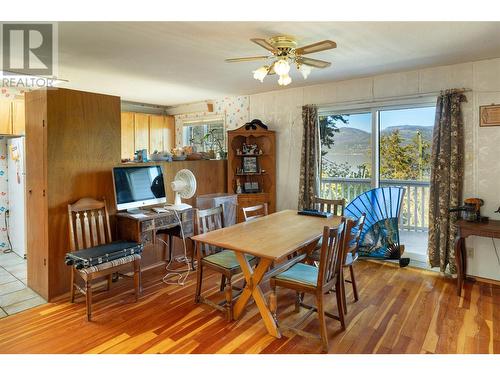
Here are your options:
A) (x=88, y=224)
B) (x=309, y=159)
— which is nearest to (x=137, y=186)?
(x=88, y=224)

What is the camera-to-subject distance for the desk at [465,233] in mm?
2988

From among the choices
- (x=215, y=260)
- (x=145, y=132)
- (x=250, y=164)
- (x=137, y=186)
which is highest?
(x=145, y=132)

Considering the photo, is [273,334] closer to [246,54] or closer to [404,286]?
[404,286]

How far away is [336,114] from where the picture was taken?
14.7 ft

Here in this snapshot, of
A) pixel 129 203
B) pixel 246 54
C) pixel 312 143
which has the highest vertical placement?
pixel 246 54

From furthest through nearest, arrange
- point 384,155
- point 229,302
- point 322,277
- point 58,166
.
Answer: point 384,155 → point 58,166 → point 229,302 → point 322,277

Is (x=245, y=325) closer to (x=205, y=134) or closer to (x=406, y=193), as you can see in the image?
(x=406, y=193)

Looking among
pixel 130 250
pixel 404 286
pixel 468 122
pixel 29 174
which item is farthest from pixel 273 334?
pixel 468 122

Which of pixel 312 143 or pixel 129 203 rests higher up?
pixel 312 143

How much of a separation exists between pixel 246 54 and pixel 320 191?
2280 millimetres

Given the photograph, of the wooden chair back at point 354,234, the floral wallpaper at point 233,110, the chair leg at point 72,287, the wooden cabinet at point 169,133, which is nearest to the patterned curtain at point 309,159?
the floral wallpaper at point 233,110

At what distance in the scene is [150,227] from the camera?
316cm

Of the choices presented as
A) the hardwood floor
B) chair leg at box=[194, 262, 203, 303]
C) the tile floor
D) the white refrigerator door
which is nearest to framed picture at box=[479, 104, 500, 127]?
the hardwood floor

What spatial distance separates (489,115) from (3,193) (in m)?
5.97
